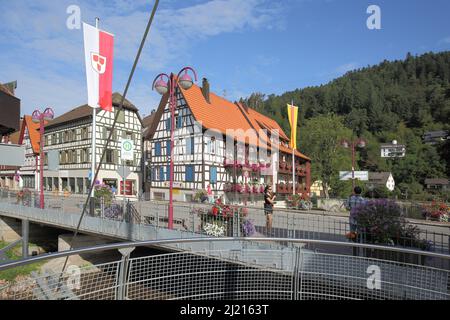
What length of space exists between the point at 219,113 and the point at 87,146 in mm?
16344

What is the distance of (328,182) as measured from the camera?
37969 mm

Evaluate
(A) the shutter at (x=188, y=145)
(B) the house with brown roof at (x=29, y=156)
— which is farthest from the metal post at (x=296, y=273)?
(B) the house with brown roof at (x=29, y=156)

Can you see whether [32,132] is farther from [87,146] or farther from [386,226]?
[386,226]

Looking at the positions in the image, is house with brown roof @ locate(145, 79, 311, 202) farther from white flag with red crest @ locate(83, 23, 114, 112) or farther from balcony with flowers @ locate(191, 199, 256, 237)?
balcony with flowers @ locate(191, 199, 256, 237)

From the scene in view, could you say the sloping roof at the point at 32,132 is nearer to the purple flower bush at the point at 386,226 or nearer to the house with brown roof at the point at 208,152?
the house with brown roof at the point at 208,152

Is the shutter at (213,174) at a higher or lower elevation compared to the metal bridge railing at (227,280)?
higher

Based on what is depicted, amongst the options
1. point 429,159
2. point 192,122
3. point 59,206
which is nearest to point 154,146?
point 192,122

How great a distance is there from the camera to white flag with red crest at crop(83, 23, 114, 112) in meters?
13.7

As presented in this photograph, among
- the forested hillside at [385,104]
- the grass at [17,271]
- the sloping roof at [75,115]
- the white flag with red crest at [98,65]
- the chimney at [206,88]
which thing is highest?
the forested hillside at [385,104]

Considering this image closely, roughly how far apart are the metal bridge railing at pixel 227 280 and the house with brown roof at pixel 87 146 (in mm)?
34976

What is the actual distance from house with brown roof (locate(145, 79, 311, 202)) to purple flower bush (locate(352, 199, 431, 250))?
2305 centimetres

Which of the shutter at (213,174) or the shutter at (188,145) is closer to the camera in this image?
the shutter at (213,174)

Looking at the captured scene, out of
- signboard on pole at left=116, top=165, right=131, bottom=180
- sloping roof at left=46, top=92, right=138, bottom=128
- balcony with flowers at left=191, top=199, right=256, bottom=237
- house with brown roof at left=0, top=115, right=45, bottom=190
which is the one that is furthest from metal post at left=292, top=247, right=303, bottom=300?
house with brown roof at left=0, top=115, right=45, bottom=190

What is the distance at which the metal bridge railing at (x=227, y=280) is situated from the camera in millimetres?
3086
